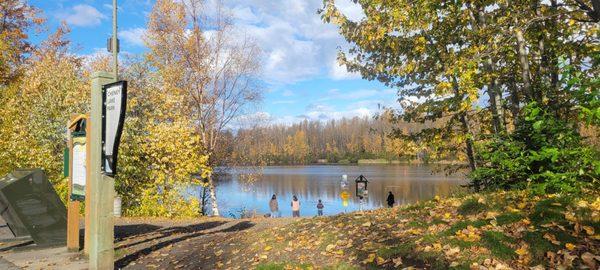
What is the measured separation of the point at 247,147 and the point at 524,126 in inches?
722

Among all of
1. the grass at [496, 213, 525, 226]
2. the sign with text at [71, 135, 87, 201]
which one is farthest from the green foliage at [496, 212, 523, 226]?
the sign with text at [71, 135, 87, 201]

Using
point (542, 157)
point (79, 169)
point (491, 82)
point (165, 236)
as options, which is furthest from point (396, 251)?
point (491, 82)

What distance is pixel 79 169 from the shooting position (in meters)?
7.68

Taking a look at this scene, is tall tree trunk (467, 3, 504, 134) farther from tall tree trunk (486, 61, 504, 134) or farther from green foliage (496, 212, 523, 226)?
green foliage (496, 212, 523, 226)

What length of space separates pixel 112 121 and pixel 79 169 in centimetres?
216

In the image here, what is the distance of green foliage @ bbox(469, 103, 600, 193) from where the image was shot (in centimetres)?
610

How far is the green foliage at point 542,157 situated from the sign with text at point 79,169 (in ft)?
21.4

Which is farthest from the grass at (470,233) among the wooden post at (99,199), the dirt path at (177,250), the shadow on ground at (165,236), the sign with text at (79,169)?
the sign with text at (79,169)

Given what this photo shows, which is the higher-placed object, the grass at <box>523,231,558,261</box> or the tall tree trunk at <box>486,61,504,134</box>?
the tall tree trunk at <box>486,61,504,134</box>

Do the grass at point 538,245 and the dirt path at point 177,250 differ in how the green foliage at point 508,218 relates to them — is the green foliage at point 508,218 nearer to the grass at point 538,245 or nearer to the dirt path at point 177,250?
the grass at point 538,245

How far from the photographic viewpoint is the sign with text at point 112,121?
5.94 meters

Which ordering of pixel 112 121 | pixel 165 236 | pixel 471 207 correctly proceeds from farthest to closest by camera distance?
pixel 165 236
pixel 471 207
pixel 112 121

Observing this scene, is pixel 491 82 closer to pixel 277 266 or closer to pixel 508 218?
pixel 508 218

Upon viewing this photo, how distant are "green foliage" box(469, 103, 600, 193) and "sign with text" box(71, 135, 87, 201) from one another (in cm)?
654
